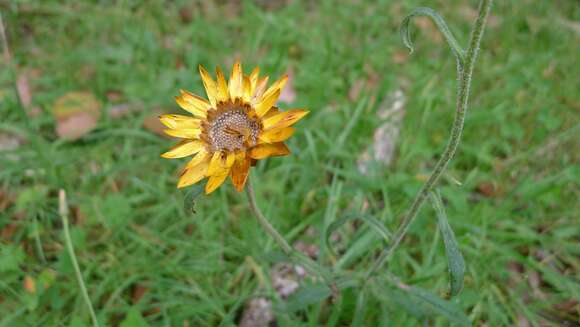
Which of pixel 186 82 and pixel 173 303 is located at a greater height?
pixel 186 82

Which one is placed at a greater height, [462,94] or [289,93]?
[289,93]

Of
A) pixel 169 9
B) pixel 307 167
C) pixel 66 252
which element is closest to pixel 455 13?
pixel 307 167

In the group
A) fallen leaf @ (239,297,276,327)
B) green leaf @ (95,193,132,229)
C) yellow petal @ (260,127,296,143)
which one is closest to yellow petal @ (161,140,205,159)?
yellow petal @ (260,127,296,143)

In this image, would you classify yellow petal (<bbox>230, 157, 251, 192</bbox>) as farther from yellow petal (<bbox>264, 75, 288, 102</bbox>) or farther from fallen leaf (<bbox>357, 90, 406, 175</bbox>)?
fallen leaf (<bbox>357, 90, 406, 175</bbox>)

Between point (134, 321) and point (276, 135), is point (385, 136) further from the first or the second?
point (134, 321)

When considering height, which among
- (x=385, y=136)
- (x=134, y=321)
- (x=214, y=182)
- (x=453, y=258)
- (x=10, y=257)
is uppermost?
(x=385, y=136)

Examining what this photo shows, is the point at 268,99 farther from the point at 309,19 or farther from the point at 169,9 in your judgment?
the point at 169,9

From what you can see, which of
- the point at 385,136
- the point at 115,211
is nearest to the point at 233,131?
the point at 115,211
